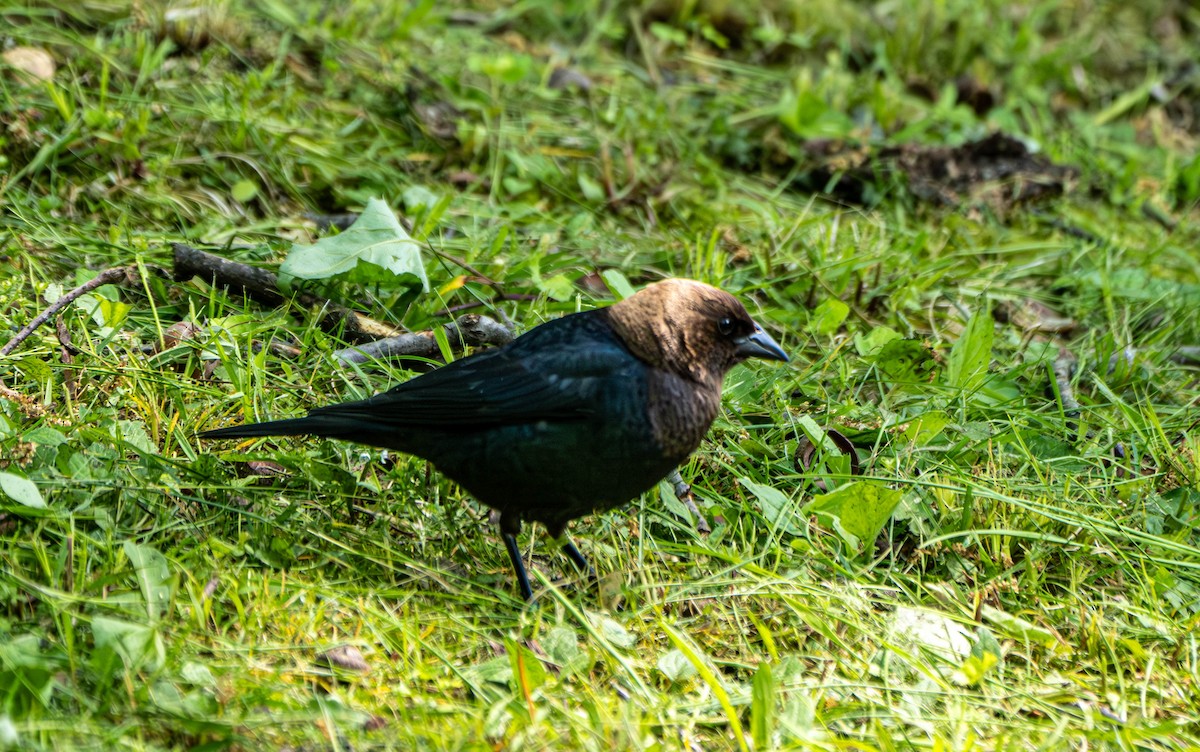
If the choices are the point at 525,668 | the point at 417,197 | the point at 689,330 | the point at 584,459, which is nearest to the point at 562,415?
the point at 584,459

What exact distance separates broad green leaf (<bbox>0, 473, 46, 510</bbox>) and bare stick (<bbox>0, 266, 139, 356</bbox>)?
2.23 feet

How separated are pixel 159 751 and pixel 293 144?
3015mm

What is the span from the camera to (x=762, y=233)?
471 cm

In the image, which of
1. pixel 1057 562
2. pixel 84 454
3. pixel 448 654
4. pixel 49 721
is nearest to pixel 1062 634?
pixel 1057 562

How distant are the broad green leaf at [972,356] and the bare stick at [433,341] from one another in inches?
58.3

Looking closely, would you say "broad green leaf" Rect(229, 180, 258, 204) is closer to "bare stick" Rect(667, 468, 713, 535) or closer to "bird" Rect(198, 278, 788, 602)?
"bird" Rect(198, 278, 788, 602)

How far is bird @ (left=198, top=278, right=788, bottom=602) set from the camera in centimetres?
290

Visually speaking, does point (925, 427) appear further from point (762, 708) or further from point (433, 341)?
point (433, 341)

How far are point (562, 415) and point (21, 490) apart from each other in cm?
129

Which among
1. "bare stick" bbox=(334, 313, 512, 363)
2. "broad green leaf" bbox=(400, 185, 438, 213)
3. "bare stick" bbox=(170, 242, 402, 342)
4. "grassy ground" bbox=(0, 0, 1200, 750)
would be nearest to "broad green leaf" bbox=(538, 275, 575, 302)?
"grassy ground" bbox=(0, 0, 1200, 750)

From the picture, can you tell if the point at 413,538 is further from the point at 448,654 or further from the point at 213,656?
the point at 213,656

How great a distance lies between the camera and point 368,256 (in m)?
3.72

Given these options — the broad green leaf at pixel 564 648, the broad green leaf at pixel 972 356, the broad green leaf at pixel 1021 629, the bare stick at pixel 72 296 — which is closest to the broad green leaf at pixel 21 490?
the bare stick at pixel 72 296

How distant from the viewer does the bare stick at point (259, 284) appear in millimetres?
3793
